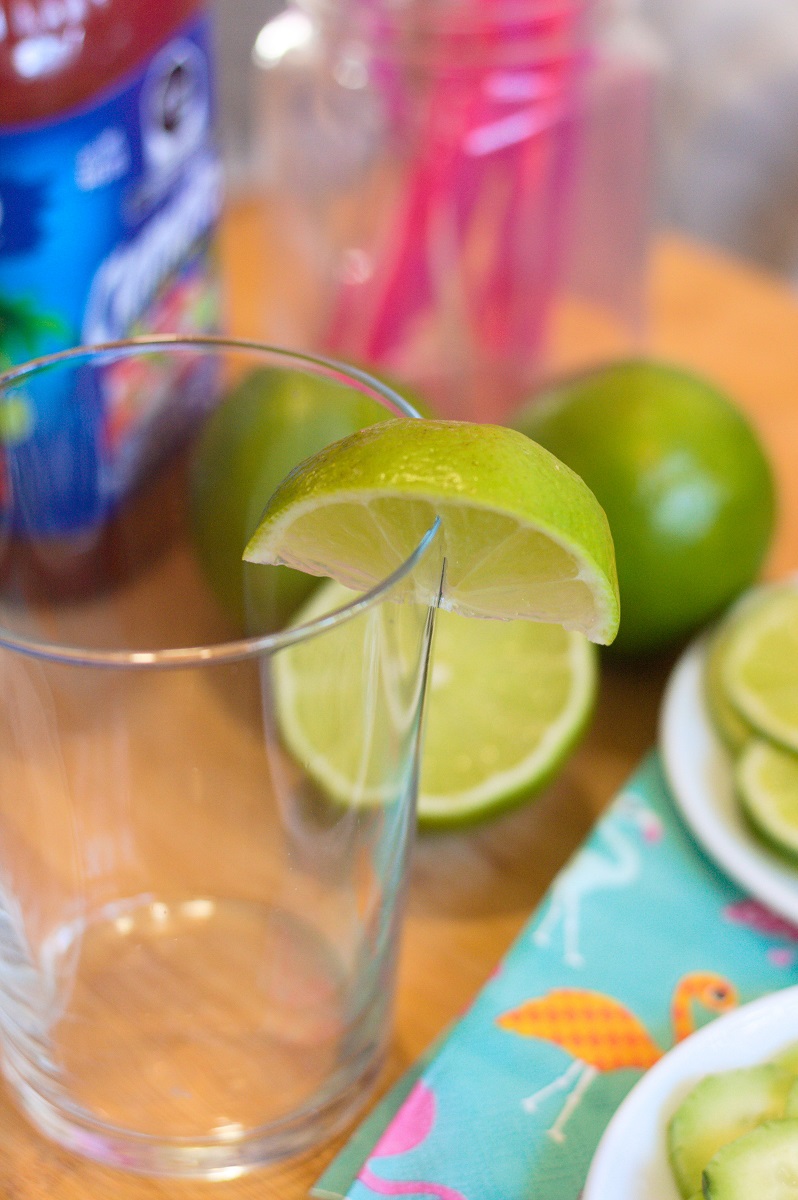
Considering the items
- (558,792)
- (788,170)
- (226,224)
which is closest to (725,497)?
(558,792)

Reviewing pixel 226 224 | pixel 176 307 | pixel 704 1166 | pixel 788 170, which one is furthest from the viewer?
pixel 788 170

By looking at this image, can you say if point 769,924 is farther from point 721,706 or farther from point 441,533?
point 441,533

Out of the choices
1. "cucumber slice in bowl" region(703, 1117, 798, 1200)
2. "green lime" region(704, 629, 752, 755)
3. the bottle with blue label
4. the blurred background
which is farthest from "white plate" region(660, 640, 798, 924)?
the blurred background

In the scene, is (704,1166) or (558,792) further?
(558,792)

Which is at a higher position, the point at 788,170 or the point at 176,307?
the point at 176,307

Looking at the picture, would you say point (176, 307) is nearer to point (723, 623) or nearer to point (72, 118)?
point (72, 118)

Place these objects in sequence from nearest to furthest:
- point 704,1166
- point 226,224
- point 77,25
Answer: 1. point 704,1166
2. point 77,25
3. point 226,224

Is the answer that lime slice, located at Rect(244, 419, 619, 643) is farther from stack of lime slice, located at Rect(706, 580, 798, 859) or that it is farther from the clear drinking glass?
stack of lime slice, located at Rect(706, 580, 798, 859)

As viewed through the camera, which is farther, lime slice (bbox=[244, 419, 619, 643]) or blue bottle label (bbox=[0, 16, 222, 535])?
blue bottle label (bbox=[0, 16, 222, 535])
